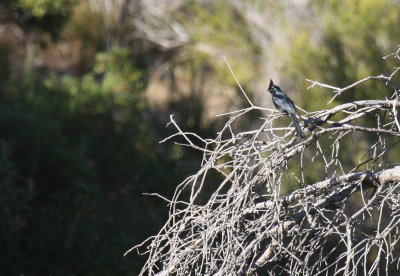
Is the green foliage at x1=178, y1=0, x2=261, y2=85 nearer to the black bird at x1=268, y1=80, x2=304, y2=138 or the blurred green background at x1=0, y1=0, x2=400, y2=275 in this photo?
the blurred green background at x1=0, y1=0, x2=400, y2=275

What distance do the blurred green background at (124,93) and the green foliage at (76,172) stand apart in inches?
0.7

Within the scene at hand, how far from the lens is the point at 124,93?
12.8m

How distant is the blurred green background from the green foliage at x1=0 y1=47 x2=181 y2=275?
0.02 metres

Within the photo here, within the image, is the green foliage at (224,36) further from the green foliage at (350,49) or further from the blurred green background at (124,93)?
the green foliage at (350,49)

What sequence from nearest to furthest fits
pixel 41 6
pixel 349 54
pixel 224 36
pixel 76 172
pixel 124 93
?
pixel 41 6 → pixel 76 172 → pixel 349 54 → pixel 124 93 → pixel 224 36

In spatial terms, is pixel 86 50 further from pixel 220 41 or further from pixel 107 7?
pixel 220 41

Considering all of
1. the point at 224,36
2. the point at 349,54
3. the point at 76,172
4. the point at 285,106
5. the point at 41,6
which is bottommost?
the point at 224,36

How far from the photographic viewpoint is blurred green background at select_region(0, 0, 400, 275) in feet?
26.2

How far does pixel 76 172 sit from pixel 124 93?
9.54 ft

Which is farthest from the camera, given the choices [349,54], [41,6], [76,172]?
[349,54]

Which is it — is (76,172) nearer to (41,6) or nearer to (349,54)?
(41,6)

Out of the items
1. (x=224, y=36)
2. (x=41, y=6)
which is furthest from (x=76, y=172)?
(x=224, y=36)

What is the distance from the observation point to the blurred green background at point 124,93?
7992 mm

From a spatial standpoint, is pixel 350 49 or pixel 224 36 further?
pixel 224 36
